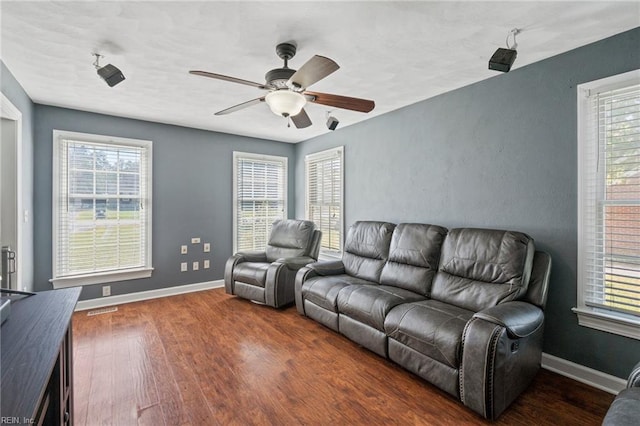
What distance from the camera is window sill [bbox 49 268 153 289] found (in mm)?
3615

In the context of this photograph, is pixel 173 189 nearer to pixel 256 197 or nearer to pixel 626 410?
pixel 256 197

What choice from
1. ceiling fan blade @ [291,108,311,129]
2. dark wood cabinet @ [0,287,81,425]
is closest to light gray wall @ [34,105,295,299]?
ceiling fan blade @ [291,108,311,129]

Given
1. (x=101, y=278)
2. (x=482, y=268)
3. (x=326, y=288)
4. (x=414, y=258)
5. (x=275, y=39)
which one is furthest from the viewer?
(x=101, y=278)

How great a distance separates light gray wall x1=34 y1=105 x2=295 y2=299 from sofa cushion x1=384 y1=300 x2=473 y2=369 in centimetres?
335

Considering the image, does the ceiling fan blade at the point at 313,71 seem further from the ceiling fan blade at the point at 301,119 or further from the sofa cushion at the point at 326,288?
the sofa cushion at the point at 326,288

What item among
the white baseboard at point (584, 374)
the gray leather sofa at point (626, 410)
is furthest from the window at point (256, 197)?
the gray leather sofa at point (626, 410)

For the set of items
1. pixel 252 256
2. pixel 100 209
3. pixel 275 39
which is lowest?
pixel 252 256

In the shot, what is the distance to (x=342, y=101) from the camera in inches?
93.4

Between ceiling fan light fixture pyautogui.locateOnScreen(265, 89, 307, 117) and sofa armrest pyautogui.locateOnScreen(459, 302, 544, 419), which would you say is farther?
ceiling fan light fixture pyautogui.locateOnScreen(265, 89, 307, 117)

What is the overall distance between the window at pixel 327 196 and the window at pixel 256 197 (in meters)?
0.59

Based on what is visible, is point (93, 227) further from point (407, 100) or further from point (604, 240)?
point (604, 240)

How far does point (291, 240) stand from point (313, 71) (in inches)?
113

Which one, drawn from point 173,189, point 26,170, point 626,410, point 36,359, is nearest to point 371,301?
point 626,410

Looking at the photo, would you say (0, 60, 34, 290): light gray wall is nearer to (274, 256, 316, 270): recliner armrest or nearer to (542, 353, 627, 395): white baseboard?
(274, 256, 316, 270): recliner armrest
